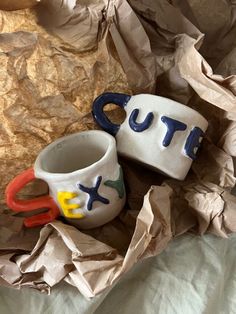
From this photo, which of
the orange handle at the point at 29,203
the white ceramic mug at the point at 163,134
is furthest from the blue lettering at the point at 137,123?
the orange handle at the point at 29,203

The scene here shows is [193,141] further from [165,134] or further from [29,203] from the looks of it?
[29,203]

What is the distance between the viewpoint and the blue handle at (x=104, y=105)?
1.66ft

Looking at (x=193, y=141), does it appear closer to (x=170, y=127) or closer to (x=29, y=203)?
(x=170, y=127)

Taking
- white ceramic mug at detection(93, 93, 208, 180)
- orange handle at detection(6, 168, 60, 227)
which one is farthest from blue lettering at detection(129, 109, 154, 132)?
orange handle at detection(6, 168, 60, 227)

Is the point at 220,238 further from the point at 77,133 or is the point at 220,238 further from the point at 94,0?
the point at 94,0

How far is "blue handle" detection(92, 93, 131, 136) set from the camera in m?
0.51

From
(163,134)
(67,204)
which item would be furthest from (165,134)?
(67,204)

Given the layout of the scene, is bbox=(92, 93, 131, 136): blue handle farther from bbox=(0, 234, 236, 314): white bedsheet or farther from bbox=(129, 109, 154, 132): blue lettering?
bbox=(0, 234, 236, 314): white bedsheet

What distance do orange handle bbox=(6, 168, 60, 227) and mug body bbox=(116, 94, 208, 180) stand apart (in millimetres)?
90

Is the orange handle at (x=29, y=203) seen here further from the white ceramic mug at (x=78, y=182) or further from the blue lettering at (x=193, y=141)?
the blue lettering at (x=193, y=141)

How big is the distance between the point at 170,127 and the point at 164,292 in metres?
0.14

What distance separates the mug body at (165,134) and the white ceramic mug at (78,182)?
26 millimetres

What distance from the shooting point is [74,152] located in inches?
20.1

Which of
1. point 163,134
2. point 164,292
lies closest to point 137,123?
point 163,134
